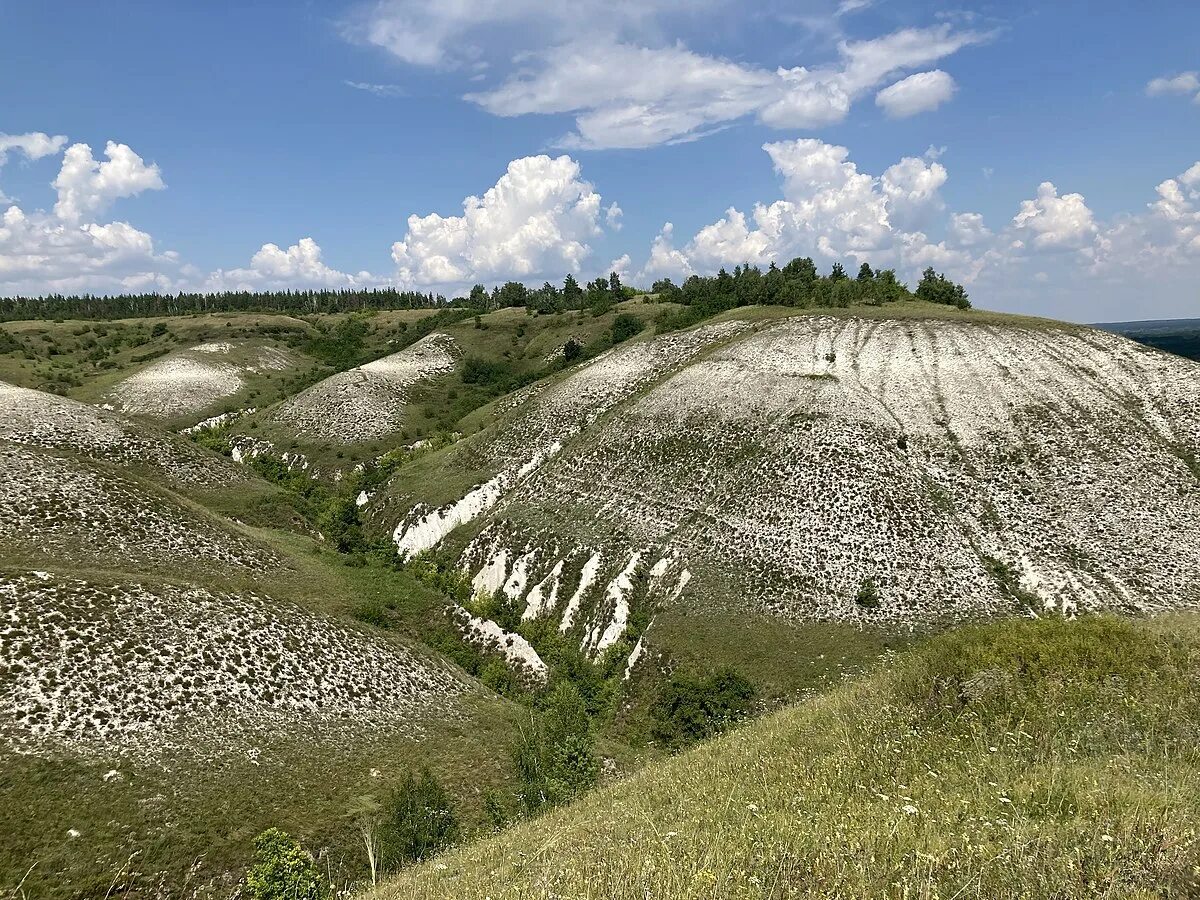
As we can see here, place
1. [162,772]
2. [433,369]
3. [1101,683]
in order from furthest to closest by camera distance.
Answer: [433,369], [162,772], [1101,683]

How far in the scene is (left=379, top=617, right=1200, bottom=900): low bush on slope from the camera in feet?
22.1

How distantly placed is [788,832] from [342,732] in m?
28.5

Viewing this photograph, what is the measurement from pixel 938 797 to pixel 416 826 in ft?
58.9

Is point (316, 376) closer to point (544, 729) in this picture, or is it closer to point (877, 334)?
point (877, 334)

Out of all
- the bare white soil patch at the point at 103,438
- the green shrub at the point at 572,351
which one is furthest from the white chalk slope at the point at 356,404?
the green shrub at the point at 572,351

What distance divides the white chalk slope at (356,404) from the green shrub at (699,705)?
6666cm

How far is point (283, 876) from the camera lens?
2011 centimetres

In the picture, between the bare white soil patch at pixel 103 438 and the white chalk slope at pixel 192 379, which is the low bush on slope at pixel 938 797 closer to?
the bare white soil patch at pixel 103 438

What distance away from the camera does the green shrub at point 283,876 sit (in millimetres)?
19719

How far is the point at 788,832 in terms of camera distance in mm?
8469

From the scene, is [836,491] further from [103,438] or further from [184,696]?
[103,438]

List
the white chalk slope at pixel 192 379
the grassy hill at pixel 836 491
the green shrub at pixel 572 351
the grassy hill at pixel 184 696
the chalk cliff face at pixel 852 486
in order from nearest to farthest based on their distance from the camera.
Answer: the grassy hill at pixel 184 696 < the grassy hill at pixel 836 491 < the chalk cliff face at pixel 852 486 < the white chalk slope at pixel 192 379 < the green shrub at pixel 572 351

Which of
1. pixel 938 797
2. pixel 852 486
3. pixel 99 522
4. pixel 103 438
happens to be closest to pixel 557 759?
pixel 938 797

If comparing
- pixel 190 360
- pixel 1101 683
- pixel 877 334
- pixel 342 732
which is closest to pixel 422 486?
pixel 342 732
